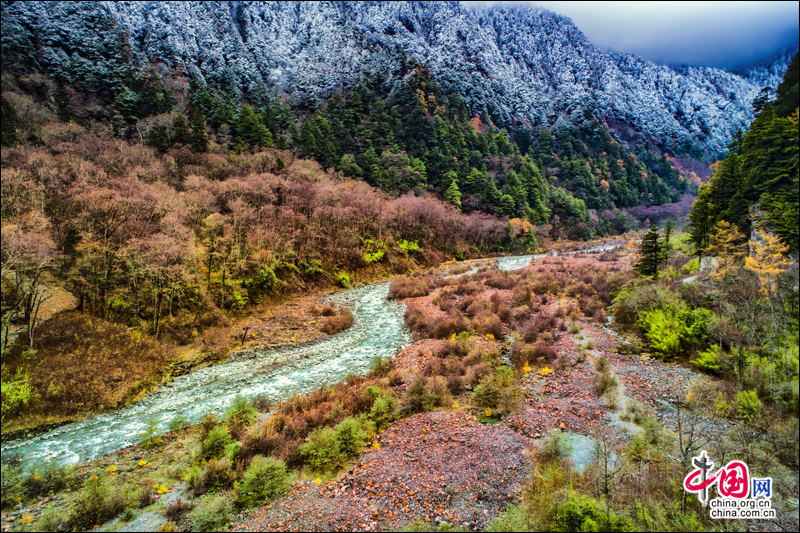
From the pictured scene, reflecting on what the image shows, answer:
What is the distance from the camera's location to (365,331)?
18.3 metres

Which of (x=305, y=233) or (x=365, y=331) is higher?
(x=305, y=233)

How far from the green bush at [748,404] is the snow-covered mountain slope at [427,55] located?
5579 centimetres

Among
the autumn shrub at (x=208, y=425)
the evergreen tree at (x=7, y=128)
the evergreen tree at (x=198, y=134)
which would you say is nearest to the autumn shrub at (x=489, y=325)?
the autumn shrub at (x=208, y=425)

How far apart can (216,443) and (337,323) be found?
10.9m

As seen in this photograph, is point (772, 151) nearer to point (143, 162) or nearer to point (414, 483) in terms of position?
point (414, 483)

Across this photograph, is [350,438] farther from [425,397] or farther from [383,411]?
[425,397]

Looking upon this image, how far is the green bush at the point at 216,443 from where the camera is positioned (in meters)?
7.47

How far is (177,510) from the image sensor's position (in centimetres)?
553

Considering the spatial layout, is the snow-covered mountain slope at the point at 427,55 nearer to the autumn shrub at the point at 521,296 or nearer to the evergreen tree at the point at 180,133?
the evergreen tree at the point at 180,133

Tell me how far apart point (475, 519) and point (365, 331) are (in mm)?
13489

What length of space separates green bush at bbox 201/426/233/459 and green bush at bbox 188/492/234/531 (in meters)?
1.82

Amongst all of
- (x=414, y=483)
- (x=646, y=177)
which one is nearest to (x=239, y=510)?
(x=414, y=483)

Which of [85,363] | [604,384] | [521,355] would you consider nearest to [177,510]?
[85,363]

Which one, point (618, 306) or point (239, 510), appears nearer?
point (239, 510)
